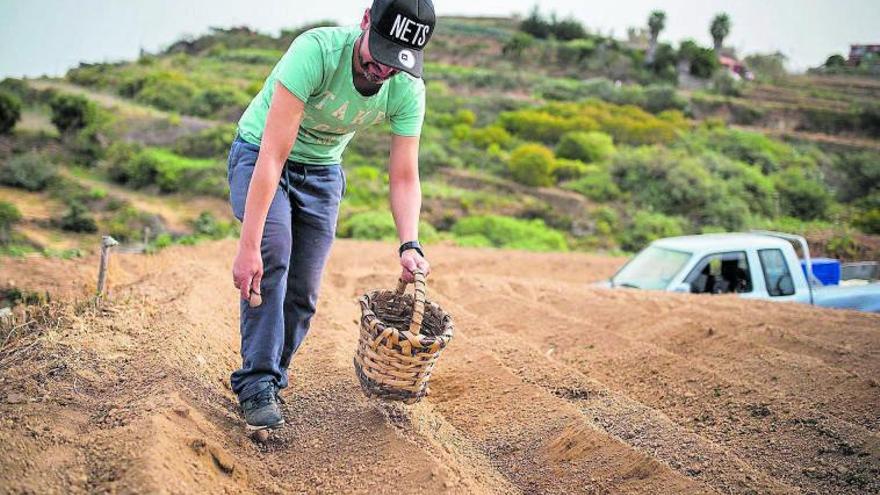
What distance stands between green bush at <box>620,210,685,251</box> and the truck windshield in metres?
10.8

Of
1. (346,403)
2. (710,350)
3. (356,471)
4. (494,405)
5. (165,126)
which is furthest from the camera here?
(165,126)

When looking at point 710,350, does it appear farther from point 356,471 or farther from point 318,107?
point 318,107

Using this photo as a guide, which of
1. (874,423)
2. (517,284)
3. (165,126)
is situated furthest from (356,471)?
(165,126)

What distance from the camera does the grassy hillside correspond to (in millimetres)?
18516

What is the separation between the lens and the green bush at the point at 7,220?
1343 centimetres

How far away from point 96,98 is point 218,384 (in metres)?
29.7

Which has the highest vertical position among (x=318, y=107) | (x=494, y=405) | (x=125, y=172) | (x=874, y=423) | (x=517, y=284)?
(x=318, y=107)

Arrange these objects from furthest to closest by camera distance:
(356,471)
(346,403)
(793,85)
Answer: (793,85) → (346,403) → (356,471)

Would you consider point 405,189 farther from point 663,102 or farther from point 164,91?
point 663,102

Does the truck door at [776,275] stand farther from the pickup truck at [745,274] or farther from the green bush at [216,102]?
the green bush at [216,102]

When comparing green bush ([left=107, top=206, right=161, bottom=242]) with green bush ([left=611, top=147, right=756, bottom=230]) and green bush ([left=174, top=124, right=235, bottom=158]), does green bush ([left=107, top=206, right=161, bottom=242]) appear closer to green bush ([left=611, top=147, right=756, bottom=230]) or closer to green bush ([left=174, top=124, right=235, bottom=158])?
green bush ([left=174, top=124, right=235, bottom=158])

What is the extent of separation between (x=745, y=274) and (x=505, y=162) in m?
17.5

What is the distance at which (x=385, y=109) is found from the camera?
3686 millimetres

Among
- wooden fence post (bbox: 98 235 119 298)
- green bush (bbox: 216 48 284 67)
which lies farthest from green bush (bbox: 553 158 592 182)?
green bush (bbox: 216 48 284 67)
